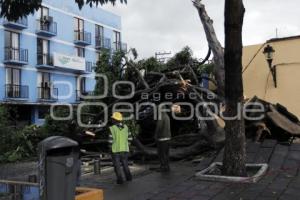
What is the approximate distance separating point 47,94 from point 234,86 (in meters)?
34.3

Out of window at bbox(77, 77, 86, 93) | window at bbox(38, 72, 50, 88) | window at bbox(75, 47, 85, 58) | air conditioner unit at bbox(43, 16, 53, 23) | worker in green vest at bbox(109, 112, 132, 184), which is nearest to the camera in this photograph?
worker in green vest at bbox(109, 112, 132, 184)

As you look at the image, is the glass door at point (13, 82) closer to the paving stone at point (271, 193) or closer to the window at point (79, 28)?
the window at point (79, 28)

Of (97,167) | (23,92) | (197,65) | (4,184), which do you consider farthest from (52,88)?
(4,184)

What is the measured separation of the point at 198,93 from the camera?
51.0 feet

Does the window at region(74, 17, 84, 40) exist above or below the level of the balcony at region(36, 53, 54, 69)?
above

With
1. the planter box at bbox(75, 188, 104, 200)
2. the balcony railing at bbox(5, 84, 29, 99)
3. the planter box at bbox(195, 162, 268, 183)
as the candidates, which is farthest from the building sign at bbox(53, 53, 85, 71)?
the planter box at bbox(75, 188, 104, 200)

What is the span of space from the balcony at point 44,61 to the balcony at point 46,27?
5.88 feet

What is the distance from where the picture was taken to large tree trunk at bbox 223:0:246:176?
34.4 ft

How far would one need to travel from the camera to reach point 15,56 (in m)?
39.8

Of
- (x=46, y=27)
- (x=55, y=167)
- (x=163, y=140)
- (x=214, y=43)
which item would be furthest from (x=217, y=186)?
(x=46, y=27)

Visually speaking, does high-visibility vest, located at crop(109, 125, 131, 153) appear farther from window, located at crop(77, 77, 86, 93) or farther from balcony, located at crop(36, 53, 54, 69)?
window, located at crop(77, 77, 86, 93)

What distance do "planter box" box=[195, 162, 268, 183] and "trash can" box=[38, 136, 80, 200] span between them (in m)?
5.39

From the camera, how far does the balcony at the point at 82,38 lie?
155 ft

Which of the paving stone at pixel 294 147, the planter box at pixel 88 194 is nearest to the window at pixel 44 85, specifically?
the paving stone at pixel 294 147
